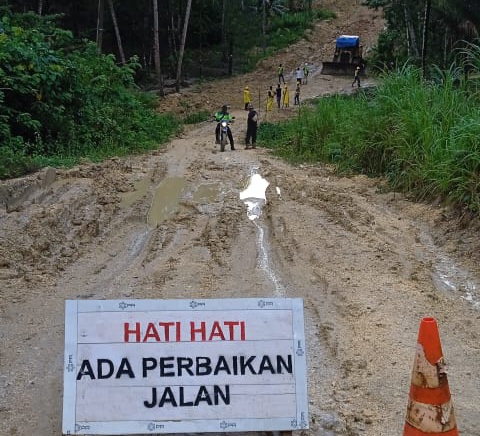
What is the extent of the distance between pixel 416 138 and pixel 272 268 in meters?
4.46

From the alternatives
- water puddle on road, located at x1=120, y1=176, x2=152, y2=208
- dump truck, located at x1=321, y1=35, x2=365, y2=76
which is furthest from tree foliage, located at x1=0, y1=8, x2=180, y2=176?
dump truck, located at x1=321, y1=35, x2=365, y2=76

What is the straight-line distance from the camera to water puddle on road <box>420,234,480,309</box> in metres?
6.90

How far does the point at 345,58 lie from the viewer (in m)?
37.6

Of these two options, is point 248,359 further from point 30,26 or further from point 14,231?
Result: point 30,26

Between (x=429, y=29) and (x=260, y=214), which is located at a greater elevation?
(x=429, y=29)

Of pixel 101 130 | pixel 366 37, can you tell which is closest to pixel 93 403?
pixel 101 130

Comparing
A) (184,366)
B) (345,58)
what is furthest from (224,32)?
(184,366)

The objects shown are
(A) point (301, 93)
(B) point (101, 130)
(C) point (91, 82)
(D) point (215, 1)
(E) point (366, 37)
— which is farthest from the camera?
(E) point (366, 37)

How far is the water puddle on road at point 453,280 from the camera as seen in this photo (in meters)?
6.90

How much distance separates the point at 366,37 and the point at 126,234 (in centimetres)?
3980

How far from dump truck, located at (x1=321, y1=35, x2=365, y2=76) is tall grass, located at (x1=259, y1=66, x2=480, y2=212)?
22.6m

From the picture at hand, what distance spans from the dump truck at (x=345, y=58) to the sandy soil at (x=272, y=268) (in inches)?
982

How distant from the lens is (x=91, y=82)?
19250 mm

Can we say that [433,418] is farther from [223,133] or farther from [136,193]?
[223,133]
